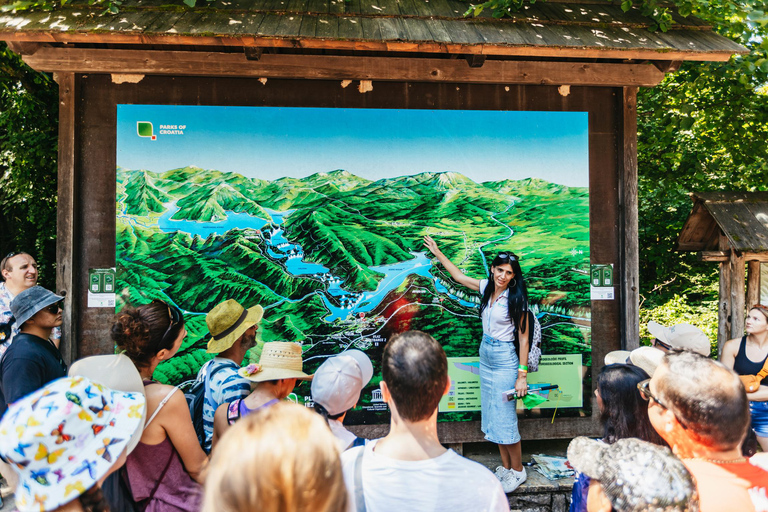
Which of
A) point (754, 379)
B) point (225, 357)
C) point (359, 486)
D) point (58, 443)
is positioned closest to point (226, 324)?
point (225, 357)

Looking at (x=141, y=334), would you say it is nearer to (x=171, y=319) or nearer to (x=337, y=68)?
(x=171, y=319)

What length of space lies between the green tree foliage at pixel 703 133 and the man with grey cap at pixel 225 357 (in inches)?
183

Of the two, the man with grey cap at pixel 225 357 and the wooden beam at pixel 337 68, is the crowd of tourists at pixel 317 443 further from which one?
the wooden beam at pixel 337 68

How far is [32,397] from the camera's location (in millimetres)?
1646

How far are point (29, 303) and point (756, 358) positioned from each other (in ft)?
18.6

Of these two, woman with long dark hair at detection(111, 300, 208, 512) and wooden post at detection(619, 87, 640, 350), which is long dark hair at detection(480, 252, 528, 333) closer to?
wooden post at detection(619, 87, 640, 350)

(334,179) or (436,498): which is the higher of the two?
(334,179)

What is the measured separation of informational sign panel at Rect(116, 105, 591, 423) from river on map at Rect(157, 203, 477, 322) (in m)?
0.01

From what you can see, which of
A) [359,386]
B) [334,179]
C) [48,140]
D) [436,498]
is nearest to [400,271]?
[334,179]

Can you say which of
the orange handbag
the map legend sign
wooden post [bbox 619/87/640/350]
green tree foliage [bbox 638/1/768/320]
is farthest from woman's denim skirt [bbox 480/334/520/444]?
green tree foliage [bbox 638/1/768/320]

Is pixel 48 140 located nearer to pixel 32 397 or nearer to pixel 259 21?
pixel 259 21

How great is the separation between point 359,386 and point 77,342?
336 centimetres

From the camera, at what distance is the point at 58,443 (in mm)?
1601

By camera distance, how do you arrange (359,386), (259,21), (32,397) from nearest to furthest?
(32,397), (359,386), (259,21)
